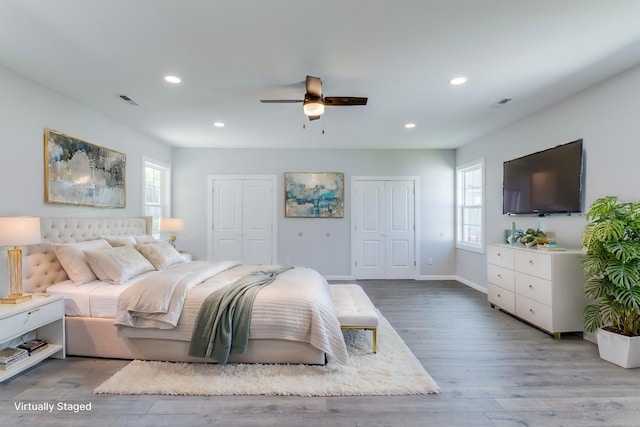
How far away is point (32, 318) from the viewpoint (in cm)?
237

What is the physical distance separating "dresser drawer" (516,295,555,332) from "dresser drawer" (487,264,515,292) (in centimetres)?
20

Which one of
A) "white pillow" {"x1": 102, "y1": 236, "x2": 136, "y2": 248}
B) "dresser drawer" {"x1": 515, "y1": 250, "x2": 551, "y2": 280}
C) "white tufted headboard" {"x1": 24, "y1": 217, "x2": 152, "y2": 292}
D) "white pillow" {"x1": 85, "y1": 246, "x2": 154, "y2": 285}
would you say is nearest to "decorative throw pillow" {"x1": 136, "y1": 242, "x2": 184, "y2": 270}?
"white pillow" {"x1": 102, "y1": 236, "x2": 136, "y2": 248}

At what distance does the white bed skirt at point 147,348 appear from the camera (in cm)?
251

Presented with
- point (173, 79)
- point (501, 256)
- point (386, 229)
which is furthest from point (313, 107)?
point (386, 229)

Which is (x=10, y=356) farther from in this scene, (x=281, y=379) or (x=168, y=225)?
(x=168, y=225)

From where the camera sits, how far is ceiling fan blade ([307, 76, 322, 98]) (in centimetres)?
275

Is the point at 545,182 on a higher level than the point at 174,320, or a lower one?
higher

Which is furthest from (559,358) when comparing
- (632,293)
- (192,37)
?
(192,37)

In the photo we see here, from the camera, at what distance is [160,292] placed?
2539 millimetres

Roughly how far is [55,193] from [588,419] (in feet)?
16.1

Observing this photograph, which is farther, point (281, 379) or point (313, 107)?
point (313, 107)

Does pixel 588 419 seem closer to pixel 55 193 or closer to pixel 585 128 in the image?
pixel 585 128

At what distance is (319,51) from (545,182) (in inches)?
125

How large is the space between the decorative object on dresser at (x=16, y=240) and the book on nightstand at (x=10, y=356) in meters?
0.38
